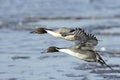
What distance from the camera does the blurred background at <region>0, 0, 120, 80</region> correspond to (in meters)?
11.8

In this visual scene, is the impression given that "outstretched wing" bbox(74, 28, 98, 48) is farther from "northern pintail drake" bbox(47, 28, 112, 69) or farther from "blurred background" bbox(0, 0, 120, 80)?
"blurred background" bbox(0, 0, 120, 80)

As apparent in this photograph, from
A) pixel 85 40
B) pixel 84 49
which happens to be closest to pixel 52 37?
pixel 84 49

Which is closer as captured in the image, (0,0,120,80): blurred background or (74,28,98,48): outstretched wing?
(74,28,98,48): outstretched wing

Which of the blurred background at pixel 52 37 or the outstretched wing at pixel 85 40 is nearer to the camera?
the outstretched wing at pixel 85 40

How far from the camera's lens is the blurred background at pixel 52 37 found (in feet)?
38.7

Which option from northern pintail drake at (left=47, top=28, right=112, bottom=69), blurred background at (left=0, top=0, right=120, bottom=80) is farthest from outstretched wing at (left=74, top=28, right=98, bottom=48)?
blurred background at (left=0, top=0, right=120, bottom=80)

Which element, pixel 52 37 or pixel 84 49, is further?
pixel 52 37

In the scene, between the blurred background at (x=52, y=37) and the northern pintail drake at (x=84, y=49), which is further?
the blurred background at (x=52, y=37)

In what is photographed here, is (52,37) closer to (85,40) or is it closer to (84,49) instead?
(84,49)

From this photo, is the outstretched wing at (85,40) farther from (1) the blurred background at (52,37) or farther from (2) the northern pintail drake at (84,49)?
(1) the blurred background at (52,37)

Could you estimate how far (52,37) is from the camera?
15914 mm

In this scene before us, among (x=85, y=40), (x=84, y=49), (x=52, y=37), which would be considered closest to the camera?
(x=85, y=40)

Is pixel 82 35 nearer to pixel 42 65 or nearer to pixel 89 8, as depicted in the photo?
pixel 42 65

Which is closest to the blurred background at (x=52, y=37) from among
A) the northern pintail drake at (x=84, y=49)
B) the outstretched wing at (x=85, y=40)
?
the northern pintail drake at (x=84, y=49)
